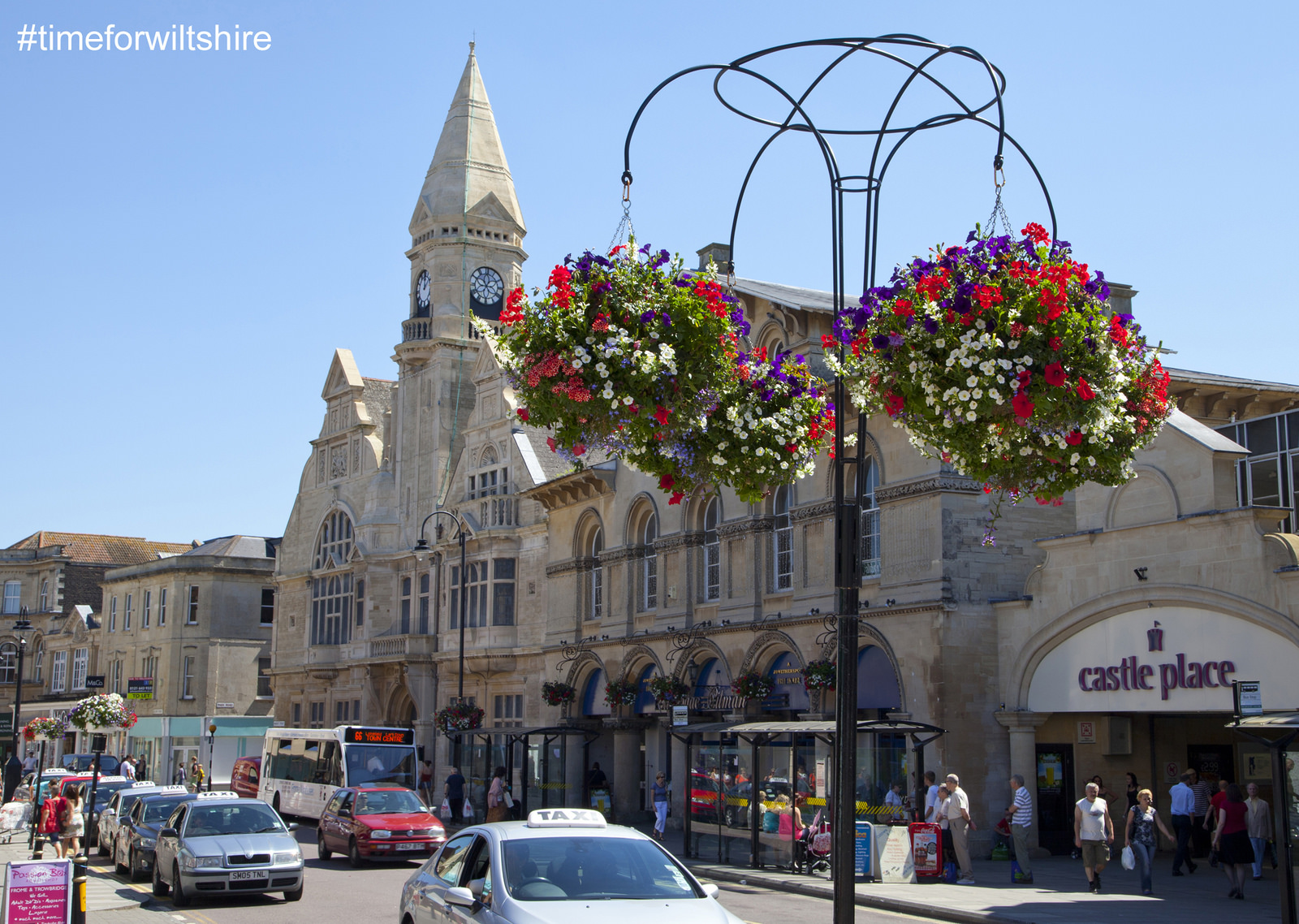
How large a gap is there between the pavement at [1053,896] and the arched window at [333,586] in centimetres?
3371

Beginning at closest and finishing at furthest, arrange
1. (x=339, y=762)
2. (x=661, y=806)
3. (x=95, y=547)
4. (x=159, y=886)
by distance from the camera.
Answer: (x=159, y=886) < (x=661, y=806) < (x=339, y=762) < (x=95, y=547)

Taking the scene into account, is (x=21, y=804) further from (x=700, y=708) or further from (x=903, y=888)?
(x=903, y=888)

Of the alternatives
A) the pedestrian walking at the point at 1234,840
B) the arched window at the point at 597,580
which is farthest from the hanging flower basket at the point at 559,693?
the pedestrian walking at the point at 1234,840

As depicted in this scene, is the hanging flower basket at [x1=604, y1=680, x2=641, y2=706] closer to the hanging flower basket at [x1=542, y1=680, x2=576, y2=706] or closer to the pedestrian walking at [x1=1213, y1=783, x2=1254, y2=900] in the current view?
the hanging flower basket at [x1=542, y1=680, x2=576, y2=706]

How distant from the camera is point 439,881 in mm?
11164

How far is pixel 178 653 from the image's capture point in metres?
66.7

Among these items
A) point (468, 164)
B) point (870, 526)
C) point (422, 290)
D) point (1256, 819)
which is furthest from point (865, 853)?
point (468, 164)

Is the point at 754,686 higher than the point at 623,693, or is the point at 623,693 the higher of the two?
the point at 754,686

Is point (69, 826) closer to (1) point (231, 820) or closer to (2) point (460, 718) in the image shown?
(1) point (231, 820)

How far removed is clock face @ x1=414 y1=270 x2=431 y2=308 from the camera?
53875 mm

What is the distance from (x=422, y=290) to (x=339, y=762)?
25.5 metres

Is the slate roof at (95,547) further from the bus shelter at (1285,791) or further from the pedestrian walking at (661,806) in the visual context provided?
the bus shelter at (1285,791)

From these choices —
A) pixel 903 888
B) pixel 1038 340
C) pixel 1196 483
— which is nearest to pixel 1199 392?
pixel 1196 483

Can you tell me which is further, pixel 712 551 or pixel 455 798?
pixel 455 798
